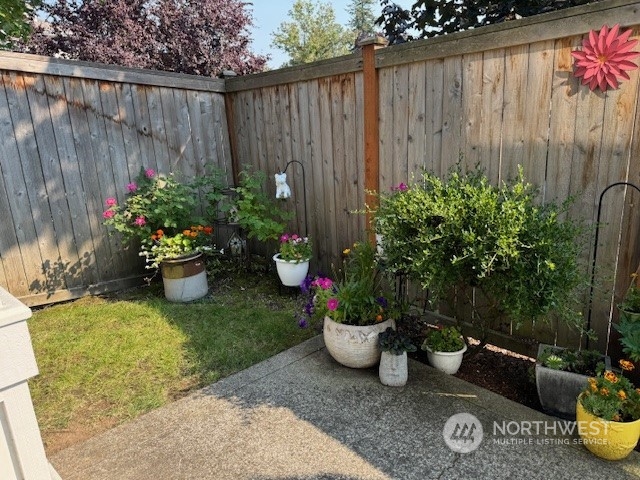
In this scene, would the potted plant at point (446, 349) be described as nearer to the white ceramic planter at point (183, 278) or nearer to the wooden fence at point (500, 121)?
the wooden fence at point (500, 121)

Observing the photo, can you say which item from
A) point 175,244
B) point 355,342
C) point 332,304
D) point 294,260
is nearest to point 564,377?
point 355,342

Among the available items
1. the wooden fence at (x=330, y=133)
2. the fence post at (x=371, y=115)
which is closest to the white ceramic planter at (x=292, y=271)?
the wooden fence at (x=330, y=133)

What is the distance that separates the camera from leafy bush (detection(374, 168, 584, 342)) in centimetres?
192

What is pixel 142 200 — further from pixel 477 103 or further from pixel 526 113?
pixel 526 113

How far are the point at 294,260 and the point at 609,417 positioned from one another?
245 centimetres

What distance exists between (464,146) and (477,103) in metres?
0.26

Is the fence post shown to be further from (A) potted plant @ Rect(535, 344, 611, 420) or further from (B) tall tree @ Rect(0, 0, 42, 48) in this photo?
(B) tall tree @ Rect(0, 0, 42, 48)

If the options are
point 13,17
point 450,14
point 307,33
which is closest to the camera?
point 13,17

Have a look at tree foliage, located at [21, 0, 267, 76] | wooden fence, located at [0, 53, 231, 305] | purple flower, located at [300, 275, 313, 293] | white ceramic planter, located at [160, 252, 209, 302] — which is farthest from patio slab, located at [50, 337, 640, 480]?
tree foliage, located at [21, 0, 267, 76]

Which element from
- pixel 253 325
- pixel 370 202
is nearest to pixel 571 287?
pixel 370 202

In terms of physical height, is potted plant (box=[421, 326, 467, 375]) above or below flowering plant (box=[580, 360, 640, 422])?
below

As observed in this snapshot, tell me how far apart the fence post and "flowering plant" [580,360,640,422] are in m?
1.72

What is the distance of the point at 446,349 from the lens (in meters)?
2.44

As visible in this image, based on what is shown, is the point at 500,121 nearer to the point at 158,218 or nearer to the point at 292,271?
the point at 292,271
